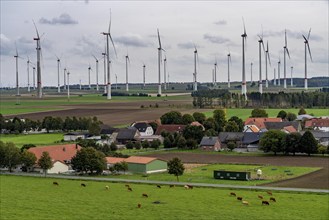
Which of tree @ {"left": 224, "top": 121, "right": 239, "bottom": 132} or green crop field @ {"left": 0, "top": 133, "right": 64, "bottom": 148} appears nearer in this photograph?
green crop field @ {"left": 0, "top": 133, "right": 64, "bottom": 148}

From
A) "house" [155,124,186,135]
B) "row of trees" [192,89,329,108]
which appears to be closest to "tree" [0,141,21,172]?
"house" [155,124,186,135]

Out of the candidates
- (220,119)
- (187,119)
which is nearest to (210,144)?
(220,119)

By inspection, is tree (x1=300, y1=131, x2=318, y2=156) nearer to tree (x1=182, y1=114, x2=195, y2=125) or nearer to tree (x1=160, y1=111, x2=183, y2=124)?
tree (x1=182, y1=114, x2=195, y2=125)

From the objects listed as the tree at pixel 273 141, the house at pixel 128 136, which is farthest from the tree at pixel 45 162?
the house at pixel 128 136

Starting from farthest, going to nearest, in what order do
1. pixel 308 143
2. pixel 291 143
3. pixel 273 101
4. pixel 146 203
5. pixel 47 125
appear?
pixel 273 101
pixel 47 125
pixel 291 143
pixel 308 143
pixel 146 203

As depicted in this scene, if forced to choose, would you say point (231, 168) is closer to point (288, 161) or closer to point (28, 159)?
point (288, 161)

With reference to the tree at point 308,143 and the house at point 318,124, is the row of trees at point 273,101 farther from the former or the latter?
the tree at point 308,143
